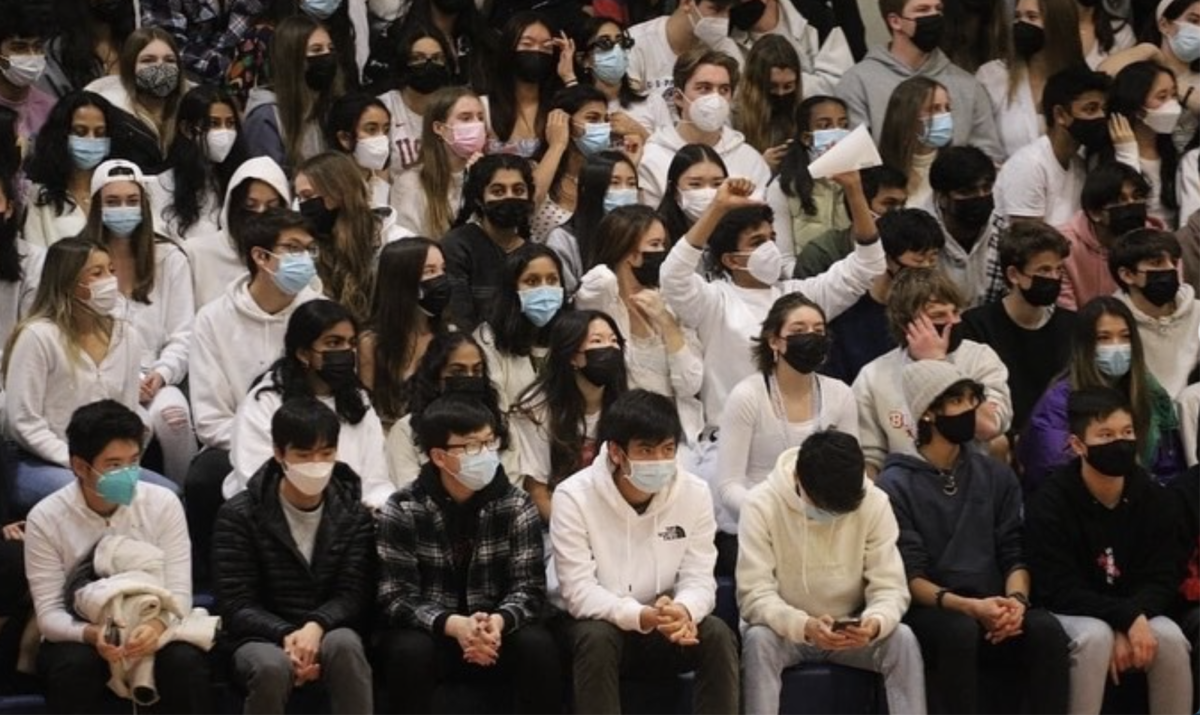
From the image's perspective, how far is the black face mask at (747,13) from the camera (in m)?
10.2

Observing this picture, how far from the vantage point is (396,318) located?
8258 mm

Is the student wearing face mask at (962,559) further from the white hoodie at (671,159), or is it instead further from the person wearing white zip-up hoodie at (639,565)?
the white hoodie at (671,159)

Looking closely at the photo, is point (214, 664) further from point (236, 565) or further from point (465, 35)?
point (465, 35)

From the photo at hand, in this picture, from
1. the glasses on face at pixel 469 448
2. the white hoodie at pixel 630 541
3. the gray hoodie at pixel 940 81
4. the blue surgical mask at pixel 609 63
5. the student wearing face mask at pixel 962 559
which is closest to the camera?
the glasses on face at pixel 469 448

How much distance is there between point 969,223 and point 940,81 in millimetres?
1044

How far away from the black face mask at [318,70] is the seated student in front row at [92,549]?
2.42 m

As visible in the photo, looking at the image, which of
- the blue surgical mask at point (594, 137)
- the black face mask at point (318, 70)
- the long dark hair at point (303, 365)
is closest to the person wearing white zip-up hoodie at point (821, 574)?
the long dark hair at point (303, 365)

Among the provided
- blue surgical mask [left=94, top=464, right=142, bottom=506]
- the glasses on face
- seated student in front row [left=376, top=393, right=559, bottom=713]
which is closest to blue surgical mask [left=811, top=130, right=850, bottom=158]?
seated student in front row [left=376, top=393, right=559, bottom=713]

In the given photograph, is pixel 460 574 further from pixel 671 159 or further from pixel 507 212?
pixel 671 159

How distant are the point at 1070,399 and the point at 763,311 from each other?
3.95 feet

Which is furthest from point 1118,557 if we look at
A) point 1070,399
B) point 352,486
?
point 352,486

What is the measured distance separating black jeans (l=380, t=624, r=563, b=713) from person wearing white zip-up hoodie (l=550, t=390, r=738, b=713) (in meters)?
0.09

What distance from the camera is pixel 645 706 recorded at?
754cm

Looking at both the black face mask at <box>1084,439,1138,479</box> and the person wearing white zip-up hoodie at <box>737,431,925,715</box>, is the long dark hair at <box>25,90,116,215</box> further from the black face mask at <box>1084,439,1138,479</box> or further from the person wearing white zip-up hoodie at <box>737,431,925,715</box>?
the black face mask at <box>1084,439,1138,479</box>
